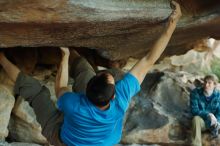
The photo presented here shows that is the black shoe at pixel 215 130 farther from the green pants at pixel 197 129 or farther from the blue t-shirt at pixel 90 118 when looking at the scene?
the blue t-shirt at pixel 90 118

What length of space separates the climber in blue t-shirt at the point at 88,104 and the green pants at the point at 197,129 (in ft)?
8.98

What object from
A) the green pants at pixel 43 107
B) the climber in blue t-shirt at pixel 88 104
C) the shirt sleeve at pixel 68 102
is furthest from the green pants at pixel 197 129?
the shirt sleeve at pixel 68 102

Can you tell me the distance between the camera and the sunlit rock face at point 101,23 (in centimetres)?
488

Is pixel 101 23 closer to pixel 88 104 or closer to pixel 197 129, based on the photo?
pixel 88 104

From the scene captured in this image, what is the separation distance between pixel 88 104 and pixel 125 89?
497mm

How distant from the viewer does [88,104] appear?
4.33 m

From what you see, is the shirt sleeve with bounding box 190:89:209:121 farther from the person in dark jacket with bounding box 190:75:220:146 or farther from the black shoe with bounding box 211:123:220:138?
the black shoe with bounding box 211:123:220:138

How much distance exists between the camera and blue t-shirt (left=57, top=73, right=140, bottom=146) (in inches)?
171

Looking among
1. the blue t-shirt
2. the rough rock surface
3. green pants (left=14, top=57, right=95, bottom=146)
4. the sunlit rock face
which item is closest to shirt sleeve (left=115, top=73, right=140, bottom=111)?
the blue t-shirt

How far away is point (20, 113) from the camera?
714 cm

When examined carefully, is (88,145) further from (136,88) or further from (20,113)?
(20,113)

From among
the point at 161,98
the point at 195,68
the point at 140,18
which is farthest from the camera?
the point at 195,68

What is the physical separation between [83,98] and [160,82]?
4.45 metres

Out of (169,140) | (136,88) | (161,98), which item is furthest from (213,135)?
(136,88)
